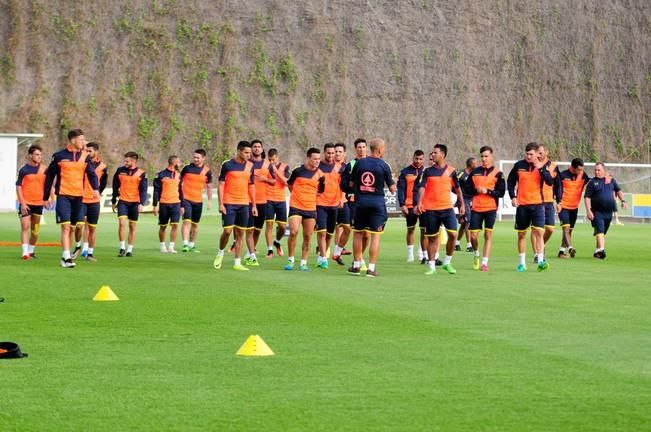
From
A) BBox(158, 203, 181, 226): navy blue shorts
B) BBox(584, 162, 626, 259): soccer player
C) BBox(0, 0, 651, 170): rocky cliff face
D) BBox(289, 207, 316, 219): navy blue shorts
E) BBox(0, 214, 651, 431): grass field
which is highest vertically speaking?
BBox(0, 0, 651, 170): rocky cliff face

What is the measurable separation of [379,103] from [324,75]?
12.2 ft

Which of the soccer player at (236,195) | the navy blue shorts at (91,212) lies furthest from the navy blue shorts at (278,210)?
the soccer player at (236,195)

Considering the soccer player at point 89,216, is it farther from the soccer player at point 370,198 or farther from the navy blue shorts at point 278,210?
the soccer player at point 370,198

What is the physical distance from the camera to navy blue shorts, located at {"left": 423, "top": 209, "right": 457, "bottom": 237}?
21.0 meters

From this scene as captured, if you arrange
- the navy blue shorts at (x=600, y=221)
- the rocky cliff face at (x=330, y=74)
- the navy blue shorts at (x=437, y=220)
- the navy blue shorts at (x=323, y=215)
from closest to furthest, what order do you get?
the navy blue shorts at (x=437, y=220)
the navy blue shorts at (x=323, y=215)
the navy blue shorts at (x=600, y=221)
the rocky cliff face at (x=330, y=74)

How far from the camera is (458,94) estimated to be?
74.8m

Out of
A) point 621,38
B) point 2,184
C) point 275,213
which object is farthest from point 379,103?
point 275,213

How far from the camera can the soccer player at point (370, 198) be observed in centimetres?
1928

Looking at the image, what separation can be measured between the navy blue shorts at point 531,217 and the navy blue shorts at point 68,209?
25.3 feet

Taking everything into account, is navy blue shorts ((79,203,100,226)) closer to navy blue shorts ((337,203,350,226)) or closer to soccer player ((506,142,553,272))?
navy blue shorts ((337,203,350,226))

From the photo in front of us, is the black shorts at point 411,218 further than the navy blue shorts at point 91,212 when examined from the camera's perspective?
Yes

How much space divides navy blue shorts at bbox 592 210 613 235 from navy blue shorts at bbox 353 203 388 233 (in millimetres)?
8473

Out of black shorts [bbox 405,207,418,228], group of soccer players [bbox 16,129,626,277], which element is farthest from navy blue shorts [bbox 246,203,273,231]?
black shorts [bbox 405,207,418,228]

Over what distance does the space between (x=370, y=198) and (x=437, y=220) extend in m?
2.19
